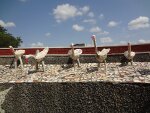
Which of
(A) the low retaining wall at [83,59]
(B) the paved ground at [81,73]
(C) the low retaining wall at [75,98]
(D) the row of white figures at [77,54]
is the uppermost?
(D) the row of white figures at [77,54]

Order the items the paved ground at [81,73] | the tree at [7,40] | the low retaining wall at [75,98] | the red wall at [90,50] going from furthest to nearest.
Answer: the tree at [7,40] < the red wall at [90,50] < the paved ground at [81,73] < the low retaining wall at [75,98]

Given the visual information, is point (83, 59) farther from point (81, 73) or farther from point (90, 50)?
point (81, 73)

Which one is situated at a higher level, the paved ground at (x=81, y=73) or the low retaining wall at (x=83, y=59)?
the low retaining wall at (x=83, y=59)

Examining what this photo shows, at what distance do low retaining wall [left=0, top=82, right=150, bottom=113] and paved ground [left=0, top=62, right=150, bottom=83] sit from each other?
0.41 m

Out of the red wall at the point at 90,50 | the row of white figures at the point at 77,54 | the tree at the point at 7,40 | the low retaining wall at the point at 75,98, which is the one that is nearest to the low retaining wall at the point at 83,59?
the red wall at the point at 90,50

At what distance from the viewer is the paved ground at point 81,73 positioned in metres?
15.5

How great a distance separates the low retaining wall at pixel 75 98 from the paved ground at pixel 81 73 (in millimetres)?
409

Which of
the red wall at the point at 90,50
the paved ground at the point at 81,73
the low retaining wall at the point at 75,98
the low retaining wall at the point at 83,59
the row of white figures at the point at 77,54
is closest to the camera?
the low retaining wall at the point at 75,98

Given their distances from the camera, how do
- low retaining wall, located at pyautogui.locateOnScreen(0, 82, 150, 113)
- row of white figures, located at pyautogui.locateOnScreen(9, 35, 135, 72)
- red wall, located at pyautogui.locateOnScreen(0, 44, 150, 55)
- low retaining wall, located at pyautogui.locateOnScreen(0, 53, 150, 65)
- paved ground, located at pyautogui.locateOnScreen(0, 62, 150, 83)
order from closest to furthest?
low retaining wall, located at pyautogui.locateOnScreen(0, 82, 150, 113)
paved ground, located at pyautogui.locateOnScreen(0, 62, 150, 83)
row of white figures, located at pyautogui.locateOnScreen(9, 35, 135, 72)
low retaining wall, located at pyautogui.locateOnScreen(0, 53, 150, 65)
red wall, located at pyautogui.locateOnScreen(0, 44, 150, 55)

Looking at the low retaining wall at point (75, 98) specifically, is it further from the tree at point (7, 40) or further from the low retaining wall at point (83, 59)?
the tree at point (7, 40)

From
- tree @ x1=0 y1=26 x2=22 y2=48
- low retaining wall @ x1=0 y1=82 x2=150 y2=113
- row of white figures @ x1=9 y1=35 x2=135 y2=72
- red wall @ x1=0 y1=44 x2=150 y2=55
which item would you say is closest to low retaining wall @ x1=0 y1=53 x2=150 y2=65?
red wall @ x1=0 y1=44 x2=150 y2=55

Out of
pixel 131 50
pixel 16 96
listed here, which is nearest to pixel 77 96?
pixel 16 96

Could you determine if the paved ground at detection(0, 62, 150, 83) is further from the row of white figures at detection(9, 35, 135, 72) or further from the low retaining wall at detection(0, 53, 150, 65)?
the row of white figures at detection(9, 35, 135, 72)

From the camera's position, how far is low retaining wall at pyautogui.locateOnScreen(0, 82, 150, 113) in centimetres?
1446
